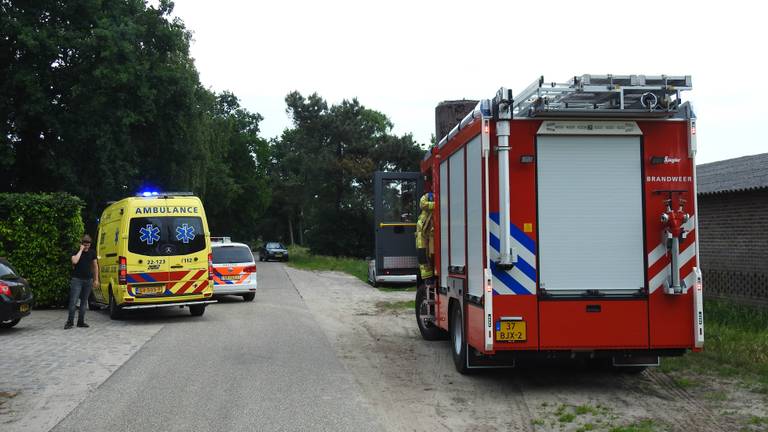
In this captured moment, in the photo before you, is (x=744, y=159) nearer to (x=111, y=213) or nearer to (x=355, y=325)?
(x=355, y=325)

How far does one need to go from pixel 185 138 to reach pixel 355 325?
19629 millimetres

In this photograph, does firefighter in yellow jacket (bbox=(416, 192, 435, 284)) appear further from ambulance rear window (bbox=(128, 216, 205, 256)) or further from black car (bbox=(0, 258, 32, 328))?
black car (bbox=(0, 258, 32, 328))

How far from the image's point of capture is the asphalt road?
6543 mm

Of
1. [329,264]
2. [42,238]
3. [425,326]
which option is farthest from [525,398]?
[329,264]

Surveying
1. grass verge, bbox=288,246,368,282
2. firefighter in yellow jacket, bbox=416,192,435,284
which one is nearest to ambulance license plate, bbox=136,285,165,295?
firefighter in yellow jacket, bbox=416,192,435,284

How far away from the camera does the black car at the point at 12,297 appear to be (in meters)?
12.6

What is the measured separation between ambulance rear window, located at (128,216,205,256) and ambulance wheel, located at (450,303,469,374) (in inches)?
284

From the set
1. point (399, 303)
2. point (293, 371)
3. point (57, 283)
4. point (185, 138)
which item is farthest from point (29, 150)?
point (293, 371)

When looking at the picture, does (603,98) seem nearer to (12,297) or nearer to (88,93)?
(12,297)

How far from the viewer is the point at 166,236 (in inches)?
580

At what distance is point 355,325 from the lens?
14.4 m

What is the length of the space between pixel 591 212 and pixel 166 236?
958 cm

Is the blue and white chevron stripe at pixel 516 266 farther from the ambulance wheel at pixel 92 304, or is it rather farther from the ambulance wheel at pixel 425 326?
the ambulance wheel at pixel 92 304

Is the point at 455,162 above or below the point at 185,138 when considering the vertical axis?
A: below
